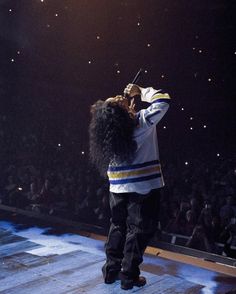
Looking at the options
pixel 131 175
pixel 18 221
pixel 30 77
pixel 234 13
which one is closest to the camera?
pixel 131 175

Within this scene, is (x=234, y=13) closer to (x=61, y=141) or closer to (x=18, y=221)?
(x=61, y=141)

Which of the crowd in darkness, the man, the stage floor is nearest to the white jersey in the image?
the man

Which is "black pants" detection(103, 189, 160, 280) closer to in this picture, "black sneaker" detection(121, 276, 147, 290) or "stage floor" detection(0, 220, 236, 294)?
"black sneaker" detection(121, 276, 147, 290)

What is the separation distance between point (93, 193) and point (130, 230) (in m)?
4.14

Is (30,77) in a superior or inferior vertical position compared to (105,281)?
superior

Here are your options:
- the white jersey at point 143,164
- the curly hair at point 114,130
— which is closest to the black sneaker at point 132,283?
the white jersey at point 143,164

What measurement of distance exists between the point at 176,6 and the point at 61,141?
6.18 meters

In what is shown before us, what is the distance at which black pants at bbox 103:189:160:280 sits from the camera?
2652 mm

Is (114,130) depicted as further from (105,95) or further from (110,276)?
(105,95)

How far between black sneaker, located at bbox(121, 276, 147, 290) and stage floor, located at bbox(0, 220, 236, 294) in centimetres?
3

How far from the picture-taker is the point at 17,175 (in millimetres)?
8812

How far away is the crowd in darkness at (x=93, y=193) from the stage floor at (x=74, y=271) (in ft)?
3.07

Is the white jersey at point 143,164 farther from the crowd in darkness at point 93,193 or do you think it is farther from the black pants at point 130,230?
the crowd in darkness at point 93,193

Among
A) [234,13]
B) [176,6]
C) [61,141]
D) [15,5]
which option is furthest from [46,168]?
A: [234,13]
